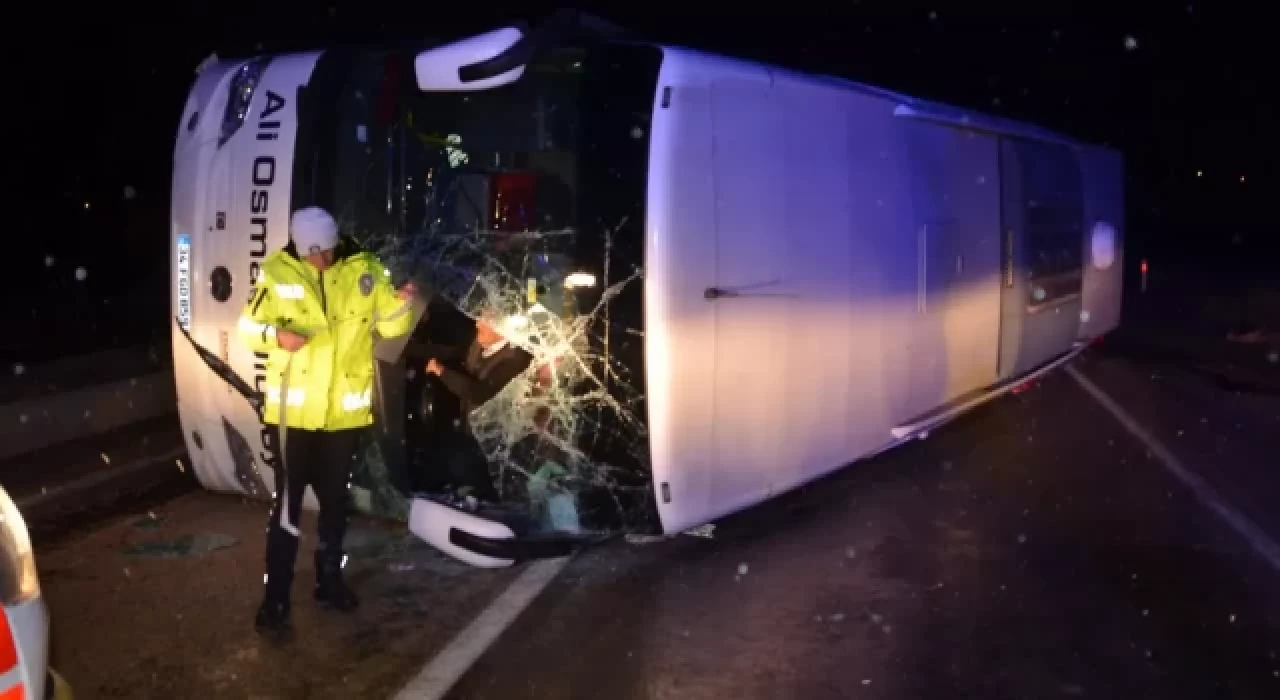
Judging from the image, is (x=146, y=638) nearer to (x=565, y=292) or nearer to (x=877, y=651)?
Answer: (x=565, y=292)

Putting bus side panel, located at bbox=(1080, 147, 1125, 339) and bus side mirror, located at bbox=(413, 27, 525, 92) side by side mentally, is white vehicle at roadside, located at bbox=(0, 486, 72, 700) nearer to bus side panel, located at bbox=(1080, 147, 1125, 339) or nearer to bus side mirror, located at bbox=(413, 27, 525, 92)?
bus side mirror, located at bbox=(413, 27, 525, 92)

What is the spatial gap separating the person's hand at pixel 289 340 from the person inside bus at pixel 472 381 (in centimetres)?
92

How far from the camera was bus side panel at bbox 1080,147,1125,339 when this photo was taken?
14.0 m

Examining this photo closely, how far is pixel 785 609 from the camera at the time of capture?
226 inches

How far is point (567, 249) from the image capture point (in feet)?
18.3

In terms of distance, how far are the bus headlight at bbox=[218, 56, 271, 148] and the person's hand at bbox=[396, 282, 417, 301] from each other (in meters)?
1.15

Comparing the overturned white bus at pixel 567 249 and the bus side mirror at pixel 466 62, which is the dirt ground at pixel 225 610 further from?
the bus side mirror at pixel 466 62

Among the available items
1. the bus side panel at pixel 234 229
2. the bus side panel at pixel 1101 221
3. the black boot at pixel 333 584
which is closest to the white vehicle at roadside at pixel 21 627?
the black boot at pixel 333 584

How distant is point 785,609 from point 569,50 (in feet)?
8.52

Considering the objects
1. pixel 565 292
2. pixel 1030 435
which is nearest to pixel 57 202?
pixel 1030 435

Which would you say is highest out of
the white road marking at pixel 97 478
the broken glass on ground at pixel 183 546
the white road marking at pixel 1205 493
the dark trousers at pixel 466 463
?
the dark trousers at pixel 466 463

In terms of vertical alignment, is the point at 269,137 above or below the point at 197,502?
above

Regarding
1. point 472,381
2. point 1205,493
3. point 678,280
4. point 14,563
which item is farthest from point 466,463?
point 1205,493

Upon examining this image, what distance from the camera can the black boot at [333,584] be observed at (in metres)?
5.54
